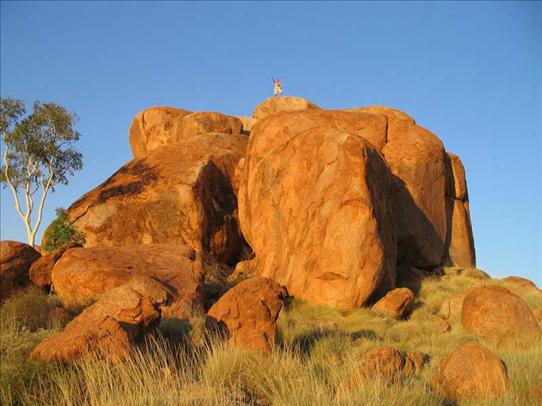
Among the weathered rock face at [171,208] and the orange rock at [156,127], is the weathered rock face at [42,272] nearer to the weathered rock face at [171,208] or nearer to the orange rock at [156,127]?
the weathered rock face at [171,208]

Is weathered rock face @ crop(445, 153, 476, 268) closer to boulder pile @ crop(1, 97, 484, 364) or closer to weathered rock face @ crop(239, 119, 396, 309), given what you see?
boulder pile @ crop(1, 97, 484, 364)

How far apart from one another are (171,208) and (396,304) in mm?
9071

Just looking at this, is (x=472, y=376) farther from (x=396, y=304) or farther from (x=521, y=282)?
(x=521, y=282)

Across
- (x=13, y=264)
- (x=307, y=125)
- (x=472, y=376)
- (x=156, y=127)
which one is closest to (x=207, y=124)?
(x=156, y=127)

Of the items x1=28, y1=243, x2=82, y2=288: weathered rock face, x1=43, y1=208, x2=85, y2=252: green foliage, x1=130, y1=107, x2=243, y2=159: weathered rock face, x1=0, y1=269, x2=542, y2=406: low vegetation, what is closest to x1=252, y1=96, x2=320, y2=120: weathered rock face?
x1=130, y1=107, x2=243, y2=159: weathered rock face

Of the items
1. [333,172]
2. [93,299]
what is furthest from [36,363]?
[333,172]

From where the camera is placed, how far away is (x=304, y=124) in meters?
20.3

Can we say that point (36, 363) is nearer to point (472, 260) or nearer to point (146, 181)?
point (146, 181)

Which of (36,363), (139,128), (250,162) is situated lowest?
(36,363)

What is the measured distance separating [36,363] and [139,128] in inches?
886

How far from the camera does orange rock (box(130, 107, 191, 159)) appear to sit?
27516 mm

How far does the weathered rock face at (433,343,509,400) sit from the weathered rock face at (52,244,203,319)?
6.03 meters

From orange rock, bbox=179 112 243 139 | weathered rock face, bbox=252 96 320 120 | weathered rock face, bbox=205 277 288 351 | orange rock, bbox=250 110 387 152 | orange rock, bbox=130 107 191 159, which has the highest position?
weathered rock face, bbox=252 96 320 120

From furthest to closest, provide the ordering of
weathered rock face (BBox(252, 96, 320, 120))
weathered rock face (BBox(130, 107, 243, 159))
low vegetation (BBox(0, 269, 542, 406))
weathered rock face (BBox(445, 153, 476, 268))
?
weathered rock face (BBox(252, 96, 320, 120))
weathered rock face (BBox(130, 107, 243, 159))
weathered rock face (BBox(445, 153, 476, 268))
low vegetation (BBox(0, 269, 542, 406))
